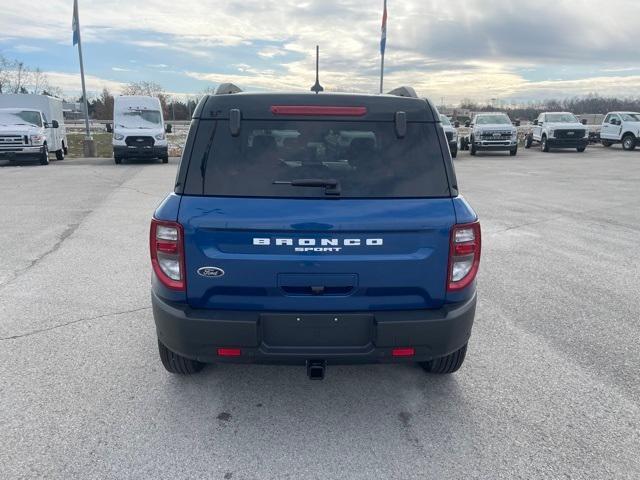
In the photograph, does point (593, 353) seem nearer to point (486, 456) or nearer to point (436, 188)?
point (486, 456)

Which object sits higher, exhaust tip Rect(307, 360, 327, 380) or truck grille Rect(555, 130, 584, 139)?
truck grille Rect(555, 130, 584, 139)

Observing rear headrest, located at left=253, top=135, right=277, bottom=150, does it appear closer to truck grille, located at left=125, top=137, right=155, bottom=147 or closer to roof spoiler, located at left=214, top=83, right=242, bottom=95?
roof spoiler, located at left=214, top=83, right=242, bottom=95

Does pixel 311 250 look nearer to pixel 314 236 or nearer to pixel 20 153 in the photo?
pixel 314 236

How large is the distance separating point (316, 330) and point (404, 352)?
Answer: 1.75ft

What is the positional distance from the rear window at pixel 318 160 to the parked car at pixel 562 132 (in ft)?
91.5

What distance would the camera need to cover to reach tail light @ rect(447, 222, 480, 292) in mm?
2957

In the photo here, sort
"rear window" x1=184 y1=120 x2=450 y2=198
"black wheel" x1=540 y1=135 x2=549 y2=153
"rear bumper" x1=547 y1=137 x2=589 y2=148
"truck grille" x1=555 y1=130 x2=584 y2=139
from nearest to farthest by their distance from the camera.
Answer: "rear window" x1=184 y1=120 x2=450 y2=198 < "truck grille" x1=555 y1=130 x2=584 y2=139 < "rear bumper" x1=547 y1=137 x2=589 y2=148 < "black wheel" x1=540 y1=135 x2=549 y2=153

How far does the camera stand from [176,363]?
11.7 ft

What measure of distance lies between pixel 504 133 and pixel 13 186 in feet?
70.2

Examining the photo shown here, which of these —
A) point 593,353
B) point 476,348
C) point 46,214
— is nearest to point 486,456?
point 476,348


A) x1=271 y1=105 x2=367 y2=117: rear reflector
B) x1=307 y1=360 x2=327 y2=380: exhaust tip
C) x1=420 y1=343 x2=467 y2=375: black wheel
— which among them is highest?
x1=271 y1=105 x2=367 y2=117: rear reflector

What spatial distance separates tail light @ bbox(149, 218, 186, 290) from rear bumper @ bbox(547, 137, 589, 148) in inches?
1137

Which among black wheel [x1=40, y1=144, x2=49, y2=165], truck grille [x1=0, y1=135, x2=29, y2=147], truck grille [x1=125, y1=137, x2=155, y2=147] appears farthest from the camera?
truck grille [x1=125, y1=137, x2=155, y2=147]

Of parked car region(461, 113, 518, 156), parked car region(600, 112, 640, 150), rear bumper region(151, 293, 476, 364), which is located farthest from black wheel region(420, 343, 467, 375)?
parked car region(600, 112, 640, 150)
